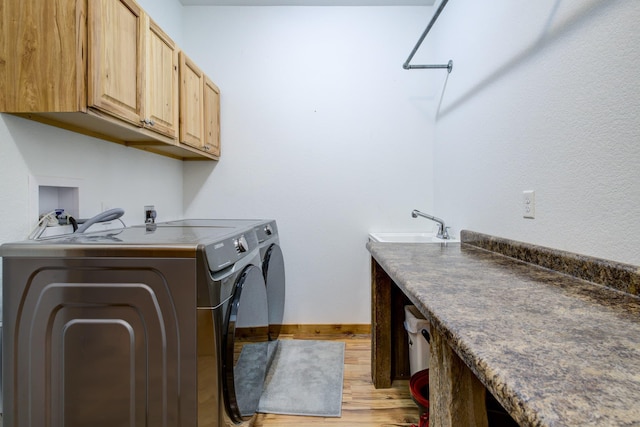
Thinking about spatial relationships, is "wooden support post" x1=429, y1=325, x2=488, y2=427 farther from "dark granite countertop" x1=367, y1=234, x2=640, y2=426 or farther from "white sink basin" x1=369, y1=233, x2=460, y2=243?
"white sink basin" x1=369, y1=233, x2=460, y2=243

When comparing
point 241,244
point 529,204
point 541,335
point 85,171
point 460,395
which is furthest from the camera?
point 85,171

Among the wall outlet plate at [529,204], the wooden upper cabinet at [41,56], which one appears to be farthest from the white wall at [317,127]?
the wooden upper cabinet at [41,56]

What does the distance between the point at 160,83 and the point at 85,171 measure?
0.59m

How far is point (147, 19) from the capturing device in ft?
5.34

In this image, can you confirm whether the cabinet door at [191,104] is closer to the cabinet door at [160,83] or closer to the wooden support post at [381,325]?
the cabinet door at [160,83]

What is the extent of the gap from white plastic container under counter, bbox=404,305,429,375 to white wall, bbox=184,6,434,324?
94cm

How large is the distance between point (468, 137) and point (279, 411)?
188 cm

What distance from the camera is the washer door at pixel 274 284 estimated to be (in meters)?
2.14

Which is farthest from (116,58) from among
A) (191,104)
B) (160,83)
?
(191,104)

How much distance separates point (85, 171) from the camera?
1688 millimetres

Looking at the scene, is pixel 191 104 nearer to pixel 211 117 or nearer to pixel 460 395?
pixel 211 117

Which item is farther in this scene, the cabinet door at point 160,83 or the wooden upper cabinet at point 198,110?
the wooden upper cabinet at point 198,110

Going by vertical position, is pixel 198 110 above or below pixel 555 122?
above

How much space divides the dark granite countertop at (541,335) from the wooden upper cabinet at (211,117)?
1.81 meters
